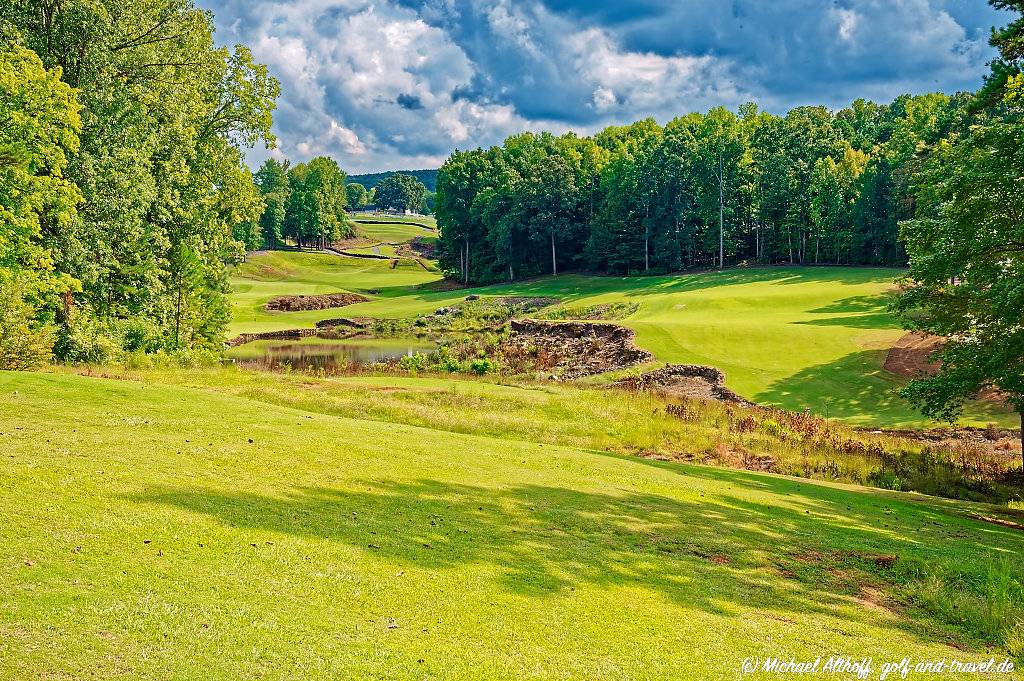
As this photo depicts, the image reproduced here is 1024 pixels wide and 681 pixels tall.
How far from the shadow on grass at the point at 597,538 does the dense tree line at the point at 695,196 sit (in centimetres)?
5661

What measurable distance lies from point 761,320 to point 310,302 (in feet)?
174

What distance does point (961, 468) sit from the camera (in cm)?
2138

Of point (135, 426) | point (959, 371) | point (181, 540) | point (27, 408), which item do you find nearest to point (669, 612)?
point (181, 540)

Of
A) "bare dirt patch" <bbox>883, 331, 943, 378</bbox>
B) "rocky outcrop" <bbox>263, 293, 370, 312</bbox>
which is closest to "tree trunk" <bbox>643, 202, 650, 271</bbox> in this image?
"rocky outcrop" <bbox>263, 293, 370, 312</bbox>

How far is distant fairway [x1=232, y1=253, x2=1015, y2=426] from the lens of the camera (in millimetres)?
31047

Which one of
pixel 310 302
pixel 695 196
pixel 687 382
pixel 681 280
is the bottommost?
pixel 687 382

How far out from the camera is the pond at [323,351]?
4394cm

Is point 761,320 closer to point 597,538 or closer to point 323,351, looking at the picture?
point 323,351

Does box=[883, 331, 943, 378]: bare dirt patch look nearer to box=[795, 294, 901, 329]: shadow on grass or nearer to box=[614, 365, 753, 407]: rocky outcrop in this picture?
box=[795, 294, 901, 329]: shadow on grass

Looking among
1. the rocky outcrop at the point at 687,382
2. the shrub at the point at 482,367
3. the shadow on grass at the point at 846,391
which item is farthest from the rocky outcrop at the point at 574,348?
the shadow on grass at the point at 846,391

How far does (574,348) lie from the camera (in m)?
44.0

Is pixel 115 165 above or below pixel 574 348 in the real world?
above

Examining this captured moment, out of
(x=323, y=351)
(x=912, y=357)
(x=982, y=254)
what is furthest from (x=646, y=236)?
(x=982, y=254)

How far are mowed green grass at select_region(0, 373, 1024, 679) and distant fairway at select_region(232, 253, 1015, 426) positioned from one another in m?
17.8
